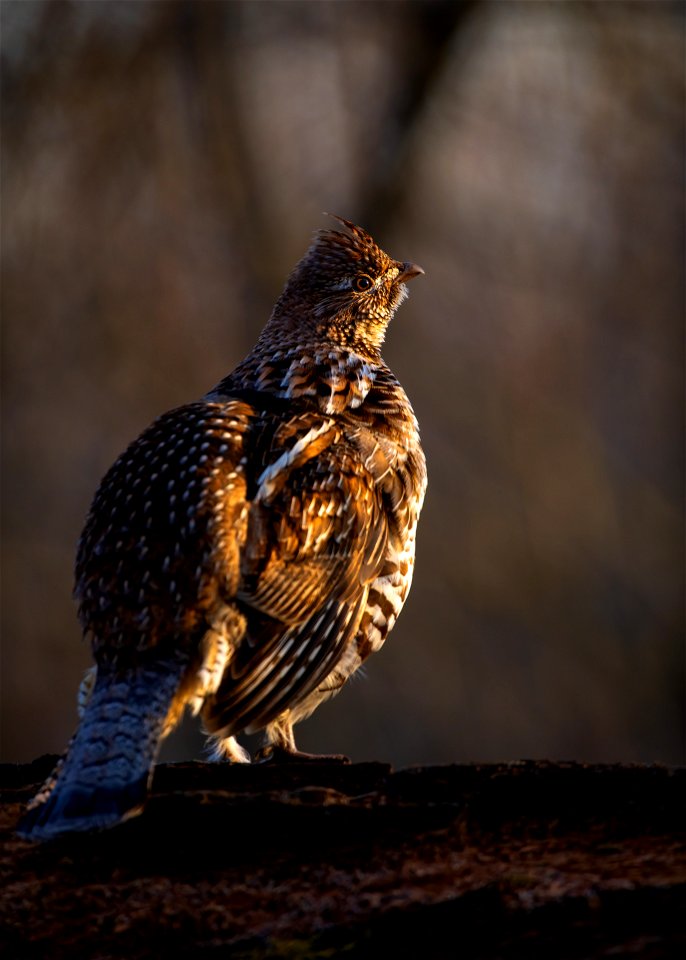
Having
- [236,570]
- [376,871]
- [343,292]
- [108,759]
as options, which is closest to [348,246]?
[343,292]

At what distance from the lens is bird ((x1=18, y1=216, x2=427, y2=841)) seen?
4.24 metres

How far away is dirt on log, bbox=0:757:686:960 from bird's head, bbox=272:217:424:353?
2.66m

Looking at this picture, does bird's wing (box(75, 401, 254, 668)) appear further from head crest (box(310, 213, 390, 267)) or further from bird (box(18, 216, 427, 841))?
head crest (box(310, 213, 390, 267))

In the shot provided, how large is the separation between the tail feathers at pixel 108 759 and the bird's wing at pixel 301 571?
36 cm

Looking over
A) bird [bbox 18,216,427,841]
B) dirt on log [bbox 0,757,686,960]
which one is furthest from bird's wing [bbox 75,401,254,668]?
dirt on log [bbox 0,757,686,960]

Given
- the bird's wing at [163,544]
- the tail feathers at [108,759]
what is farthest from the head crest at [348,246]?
the tail feathers at [108,759]

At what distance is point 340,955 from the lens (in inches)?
117

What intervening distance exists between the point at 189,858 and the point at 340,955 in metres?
0.94

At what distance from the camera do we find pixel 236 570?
184 inches

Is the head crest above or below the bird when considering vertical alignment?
above

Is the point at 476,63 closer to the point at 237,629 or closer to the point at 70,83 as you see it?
the point at 70,83

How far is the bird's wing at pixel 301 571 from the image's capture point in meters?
4.71

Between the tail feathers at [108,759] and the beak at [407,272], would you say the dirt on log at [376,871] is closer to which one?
the tail feathers at [108,759]

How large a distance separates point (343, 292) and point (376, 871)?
3.51 m
